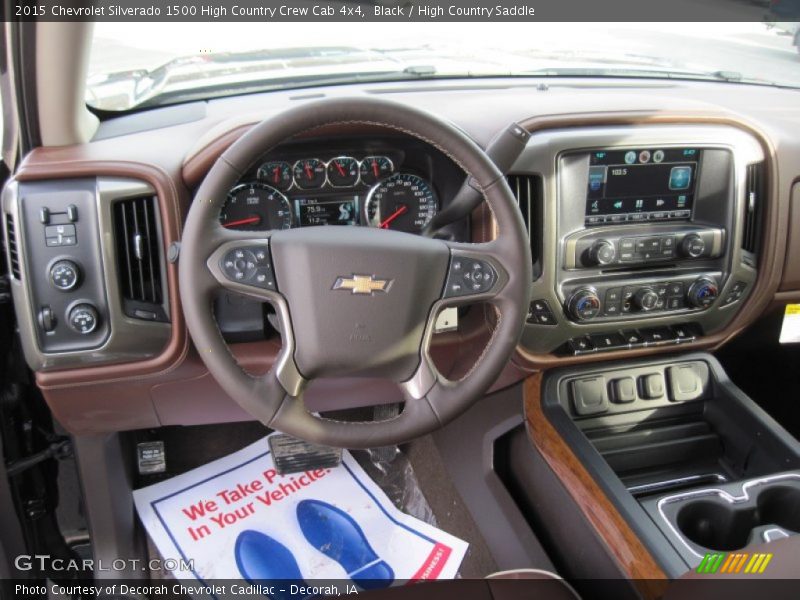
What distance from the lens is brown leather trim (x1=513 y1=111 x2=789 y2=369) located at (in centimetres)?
154

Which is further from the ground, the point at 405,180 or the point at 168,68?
the point at 168,68

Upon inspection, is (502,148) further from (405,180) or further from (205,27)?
(205,27)

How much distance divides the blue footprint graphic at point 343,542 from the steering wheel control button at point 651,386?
75 centimetres

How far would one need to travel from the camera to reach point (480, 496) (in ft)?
5.98

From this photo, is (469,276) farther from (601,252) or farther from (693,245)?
(693,245)

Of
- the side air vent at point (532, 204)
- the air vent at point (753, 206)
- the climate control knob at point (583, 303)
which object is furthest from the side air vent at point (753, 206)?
the side air vent at point (532, 204)

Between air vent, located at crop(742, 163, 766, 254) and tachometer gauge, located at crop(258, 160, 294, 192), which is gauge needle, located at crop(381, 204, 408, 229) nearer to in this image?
Answer: tachometer gauge, located at crop(258, 160, 294, 192)

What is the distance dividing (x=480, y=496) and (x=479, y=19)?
46.4 inches

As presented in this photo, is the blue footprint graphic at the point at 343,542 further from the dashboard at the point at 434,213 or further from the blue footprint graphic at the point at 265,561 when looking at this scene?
the dashboard at the point at 434,213

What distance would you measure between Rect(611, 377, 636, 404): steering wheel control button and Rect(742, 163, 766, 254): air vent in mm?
420

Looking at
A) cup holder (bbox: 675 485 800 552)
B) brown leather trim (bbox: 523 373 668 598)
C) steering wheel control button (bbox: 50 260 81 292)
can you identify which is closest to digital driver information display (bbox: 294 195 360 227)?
steering wheel control button (bbox: 50 260 81 292)

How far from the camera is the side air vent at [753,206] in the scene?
167cm

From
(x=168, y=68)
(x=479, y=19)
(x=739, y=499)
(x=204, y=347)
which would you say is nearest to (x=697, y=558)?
(x=739, y=499)

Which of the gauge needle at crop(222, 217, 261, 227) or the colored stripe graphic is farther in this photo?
the gauge needle at crop(222, 217, 261, 227)
